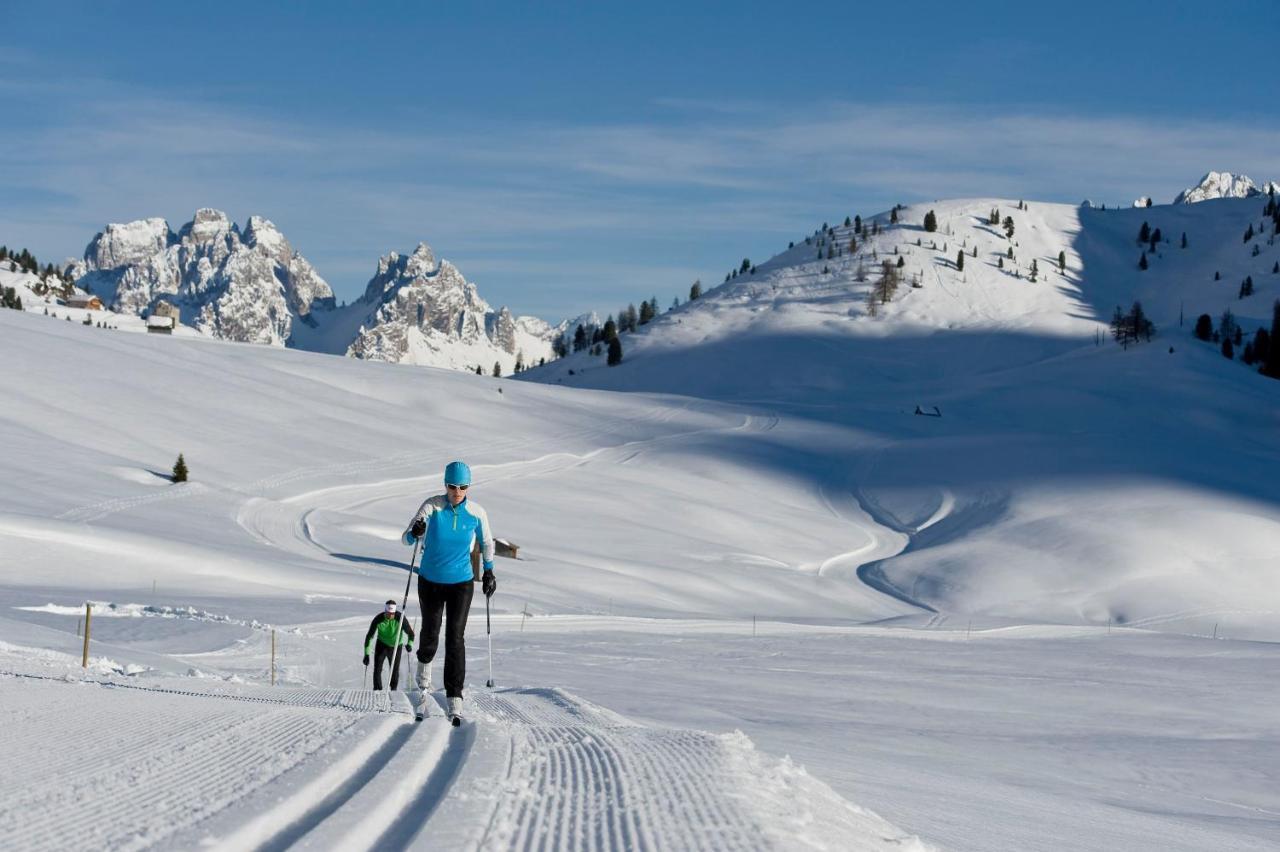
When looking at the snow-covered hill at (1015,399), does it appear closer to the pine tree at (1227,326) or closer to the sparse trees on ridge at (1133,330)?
the sparse trees on ridge at (1133,330)

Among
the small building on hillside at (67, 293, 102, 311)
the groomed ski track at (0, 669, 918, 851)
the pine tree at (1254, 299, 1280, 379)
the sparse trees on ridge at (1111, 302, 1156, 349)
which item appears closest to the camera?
the groomed ski track at (0, 669, 918, 851)

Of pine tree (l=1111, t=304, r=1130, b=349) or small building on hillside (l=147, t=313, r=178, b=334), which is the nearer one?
small building on hillside (l=147, t=313, r=178, b=334)

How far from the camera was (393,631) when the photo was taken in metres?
15.1

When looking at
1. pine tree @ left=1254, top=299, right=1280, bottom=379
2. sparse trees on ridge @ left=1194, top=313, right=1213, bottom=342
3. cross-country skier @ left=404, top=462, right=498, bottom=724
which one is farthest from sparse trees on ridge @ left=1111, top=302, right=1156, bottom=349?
cross-country skier @ left=404, top=462, right=498, bottom=724

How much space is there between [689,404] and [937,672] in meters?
70.9

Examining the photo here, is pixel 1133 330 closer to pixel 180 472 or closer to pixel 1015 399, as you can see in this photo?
pixel 1015 399

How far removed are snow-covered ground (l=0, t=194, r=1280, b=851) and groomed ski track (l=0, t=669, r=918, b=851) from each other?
0.03m

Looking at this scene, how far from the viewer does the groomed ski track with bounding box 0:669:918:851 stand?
4.80m

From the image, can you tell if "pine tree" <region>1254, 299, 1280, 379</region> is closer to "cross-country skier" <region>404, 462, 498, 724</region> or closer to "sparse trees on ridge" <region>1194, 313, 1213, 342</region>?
"sparse trees on ridge" <region>1194, 313, 1213, 342</region>

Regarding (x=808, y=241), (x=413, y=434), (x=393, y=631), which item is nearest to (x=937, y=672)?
(x=393, y=631)

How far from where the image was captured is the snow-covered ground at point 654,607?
5.89 metres

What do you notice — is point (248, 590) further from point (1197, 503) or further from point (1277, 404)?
point (1277, 404)

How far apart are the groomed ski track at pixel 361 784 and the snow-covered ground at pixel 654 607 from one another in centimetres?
3

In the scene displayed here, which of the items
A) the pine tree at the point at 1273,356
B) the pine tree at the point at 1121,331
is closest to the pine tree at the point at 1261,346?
the pine tree at the point at 1273,356
